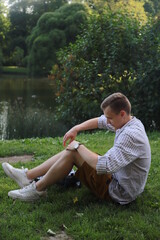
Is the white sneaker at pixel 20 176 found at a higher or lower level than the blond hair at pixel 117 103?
lower

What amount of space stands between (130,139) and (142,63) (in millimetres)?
7750

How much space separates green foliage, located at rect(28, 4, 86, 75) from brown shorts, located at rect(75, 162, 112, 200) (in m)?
31.6

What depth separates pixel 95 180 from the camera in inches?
150

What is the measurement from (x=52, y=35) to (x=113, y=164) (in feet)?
109

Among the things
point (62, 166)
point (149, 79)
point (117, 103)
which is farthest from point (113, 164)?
point (149, 79)

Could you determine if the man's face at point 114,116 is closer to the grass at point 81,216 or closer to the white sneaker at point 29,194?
the grass at point 81,216

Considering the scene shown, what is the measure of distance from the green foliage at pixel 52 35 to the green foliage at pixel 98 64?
2257cm

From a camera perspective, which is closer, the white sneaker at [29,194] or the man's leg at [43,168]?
the white sneaker at [29,194]

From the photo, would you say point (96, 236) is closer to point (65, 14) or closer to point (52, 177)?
point (52, 177)

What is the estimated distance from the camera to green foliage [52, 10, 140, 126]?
11133 mm

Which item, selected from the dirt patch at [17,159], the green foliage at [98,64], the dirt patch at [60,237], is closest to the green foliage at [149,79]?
the green foliage at [98,64]

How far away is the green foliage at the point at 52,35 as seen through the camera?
35.0m

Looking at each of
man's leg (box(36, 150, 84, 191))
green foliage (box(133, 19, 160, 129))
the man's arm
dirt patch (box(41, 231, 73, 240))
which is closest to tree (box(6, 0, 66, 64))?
green foliage (box(133, 19, 160, 129))

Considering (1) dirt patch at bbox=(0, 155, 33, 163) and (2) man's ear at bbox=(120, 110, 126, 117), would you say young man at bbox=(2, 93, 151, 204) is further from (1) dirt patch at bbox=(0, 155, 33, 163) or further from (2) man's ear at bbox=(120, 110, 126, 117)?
(1) dirt patch at bbox=(0, 155, 33, 163)
